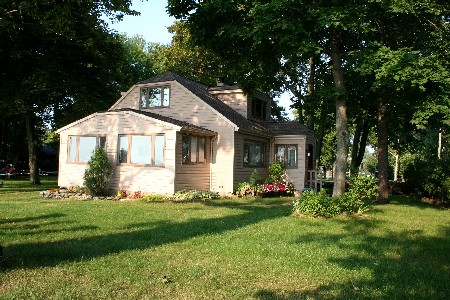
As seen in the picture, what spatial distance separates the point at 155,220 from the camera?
11273 millimetres

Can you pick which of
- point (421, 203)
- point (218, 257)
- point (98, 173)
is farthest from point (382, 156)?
point (218, 257)

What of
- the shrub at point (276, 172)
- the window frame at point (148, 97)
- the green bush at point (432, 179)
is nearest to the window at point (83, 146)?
the window frame at point (148, 97)

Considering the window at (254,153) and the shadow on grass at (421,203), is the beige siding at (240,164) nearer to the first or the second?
the window at (254,153)

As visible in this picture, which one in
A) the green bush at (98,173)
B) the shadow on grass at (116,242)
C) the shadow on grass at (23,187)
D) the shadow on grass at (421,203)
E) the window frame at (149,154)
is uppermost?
the window frame at (149,154)

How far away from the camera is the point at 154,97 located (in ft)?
75.4

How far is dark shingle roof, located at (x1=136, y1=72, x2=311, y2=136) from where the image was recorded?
21703 mm

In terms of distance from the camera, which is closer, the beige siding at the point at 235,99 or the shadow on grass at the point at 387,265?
the shadow on grass at the point at 387,265

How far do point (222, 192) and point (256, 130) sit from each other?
14.0 feet

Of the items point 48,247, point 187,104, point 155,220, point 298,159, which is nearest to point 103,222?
point 155,220

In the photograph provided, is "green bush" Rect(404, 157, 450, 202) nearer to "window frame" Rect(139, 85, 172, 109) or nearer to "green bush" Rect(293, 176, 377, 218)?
"green bush" Rect(293, 176, 377, 218)

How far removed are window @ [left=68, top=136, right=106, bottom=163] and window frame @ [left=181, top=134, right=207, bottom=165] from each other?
4276mm

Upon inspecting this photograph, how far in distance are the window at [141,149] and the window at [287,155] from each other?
8764 millimetres

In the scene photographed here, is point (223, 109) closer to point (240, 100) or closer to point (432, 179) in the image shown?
point (240, 100)

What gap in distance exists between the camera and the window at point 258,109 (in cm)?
2569
